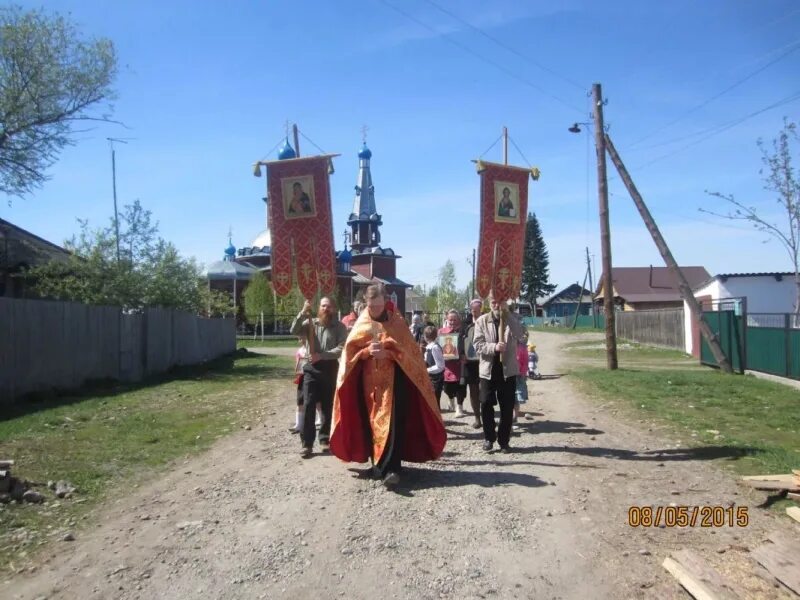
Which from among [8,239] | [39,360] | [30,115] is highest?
[30,115]

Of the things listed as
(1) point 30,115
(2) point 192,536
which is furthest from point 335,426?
(1) point 30,115

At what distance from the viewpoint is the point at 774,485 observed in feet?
19.7

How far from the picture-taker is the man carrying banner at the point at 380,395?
22.6ft

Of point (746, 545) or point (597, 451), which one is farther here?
point (597, 451)

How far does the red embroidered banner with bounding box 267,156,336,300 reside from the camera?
9.52 metres

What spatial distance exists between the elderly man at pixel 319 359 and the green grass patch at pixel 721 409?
4.44 metres

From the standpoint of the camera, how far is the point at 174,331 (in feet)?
70.8

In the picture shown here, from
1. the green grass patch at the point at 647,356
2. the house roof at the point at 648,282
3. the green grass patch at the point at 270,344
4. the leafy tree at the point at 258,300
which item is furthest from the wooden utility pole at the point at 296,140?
the house roof at the point at 648,282

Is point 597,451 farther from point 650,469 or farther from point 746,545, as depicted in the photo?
point 746,545

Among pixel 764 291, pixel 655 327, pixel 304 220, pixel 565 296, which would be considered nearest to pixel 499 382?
pixel 304 220

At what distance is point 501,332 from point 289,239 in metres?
3.30

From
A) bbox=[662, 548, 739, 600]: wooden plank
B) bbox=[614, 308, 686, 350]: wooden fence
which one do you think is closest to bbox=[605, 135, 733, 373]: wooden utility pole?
bbox=[614, 308, 686, 350]: wooden fence

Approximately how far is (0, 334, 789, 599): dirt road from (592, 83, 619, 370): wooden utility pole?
12102 mm

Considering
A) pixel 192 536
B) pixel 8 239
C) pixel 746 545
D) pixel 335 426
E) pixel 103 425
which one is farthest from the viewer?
pixel 8 239
